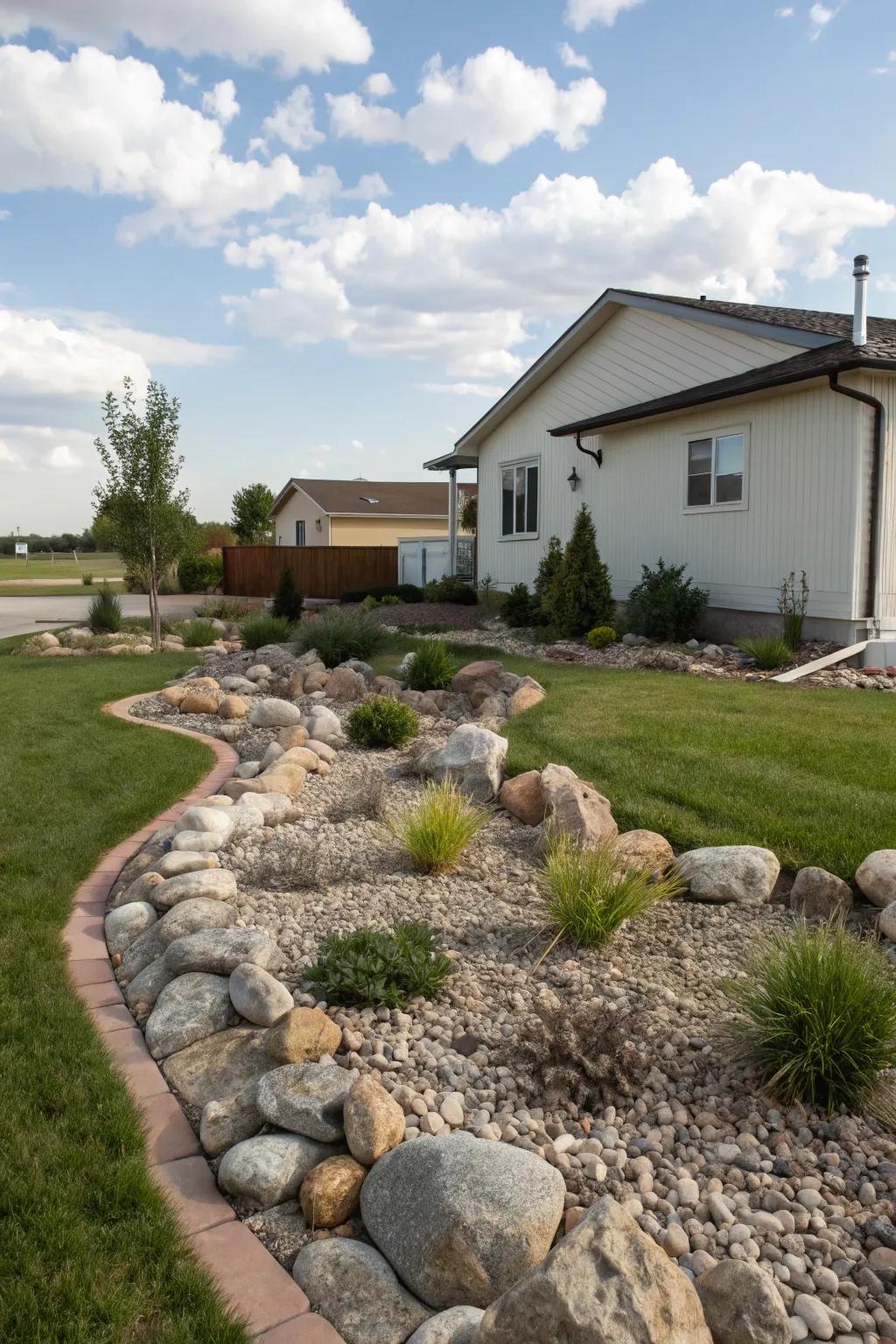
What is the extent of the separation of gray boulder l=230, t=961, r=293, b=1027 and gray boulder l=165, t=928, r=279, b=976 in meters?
0.16

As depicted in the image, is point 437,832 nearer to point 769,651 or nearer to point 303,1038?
point 303,1038

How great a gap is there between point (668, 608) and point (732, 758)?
21.1 ft

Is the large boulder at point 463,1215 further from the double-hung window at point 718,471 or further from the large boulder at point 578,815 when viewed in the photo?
the double-hung window at point 718,471

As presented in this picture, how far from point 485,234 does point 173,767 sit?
962 centimetres

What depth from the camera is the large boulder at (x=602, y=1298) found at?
1740 mm

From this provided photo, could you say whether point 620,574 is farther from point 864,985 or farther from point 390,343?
point 864,985

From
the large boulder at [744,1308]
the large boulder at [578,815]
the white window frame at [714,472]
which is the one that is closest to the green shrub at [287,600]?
the white window frame at [714,472]

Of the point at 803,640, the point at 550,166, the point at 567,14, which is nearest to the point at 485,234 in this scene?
the point at 550,166

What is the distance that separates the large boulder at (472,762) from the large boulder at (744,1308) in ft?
12.3

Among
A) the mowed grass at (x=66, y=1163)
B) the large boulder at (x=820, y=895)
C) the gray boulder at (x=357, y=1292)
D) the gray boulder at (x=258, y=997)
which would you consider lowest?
the gray boulder at (x=357, y=1292)

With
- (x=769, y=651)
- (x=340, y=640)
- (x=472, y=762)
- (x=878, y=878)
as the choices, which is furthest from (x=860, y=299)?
(x=878, y=878)

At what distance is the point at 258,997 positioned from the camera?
3.19 metres

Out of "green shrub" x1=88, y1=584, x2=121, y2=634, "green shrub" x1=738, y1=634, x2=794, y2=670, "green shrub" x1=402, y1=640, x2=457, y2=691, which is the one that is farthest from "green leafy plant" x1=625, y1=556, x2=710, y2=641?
"green shrub" x1=88, y1=584, x2=121, y2=634

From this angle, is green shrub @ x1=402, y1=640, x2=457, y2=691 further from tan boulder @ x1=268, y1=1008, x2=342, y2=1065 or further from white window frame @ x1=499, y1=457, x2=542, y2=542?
white window frame @ x1=499, y1=457, x2=542, y2=542
